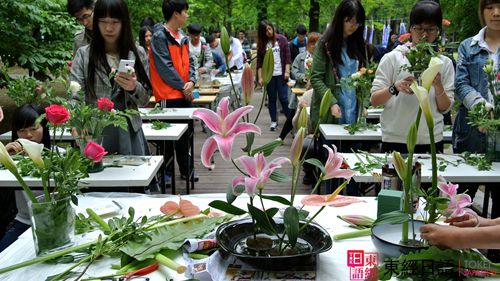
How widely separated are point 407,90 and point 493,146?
56 cm

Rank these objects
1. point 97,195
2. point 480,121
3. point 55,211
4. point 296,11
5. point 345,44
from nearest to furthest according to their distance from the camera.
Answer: point 55,211
point 97,195
point 480,121
point 345,44
point 296,11

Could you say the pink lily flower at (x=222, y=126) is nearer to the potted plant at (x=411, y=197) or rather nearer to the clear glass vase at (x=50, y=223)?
the potted plant at (x=411, y=197)

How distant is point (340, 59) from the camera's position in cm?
363

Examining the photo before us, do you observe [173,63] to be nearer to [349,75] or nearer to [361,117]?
[349,75]

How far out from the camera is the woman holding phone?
8.89 feet

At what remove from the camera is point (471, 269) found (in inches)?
50.3

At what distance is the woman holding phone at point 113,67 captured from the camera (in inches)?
107

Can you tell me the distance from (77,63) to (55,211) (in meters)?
1.54

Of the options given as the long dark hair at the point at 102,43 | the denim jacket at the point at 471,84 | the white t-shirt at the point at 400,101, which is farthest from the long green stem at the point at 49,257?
the denim jacket at the point at 471,84

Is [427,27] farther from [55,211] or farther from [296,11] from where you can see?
[296,11]

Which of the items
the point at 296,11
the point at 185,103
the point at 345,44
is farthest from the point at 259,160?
the point at 296,11

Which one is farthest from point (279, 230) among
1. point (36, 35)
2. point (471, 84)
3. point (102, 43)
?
point (36, 35)

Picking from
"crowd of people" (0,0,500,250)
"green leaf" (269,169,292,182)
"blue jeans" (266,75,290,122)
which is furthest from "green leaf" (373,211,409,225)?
"blue jeans" (266,75,290,122)

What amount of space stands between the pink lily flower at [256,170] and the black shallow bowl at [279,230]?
233 mm
